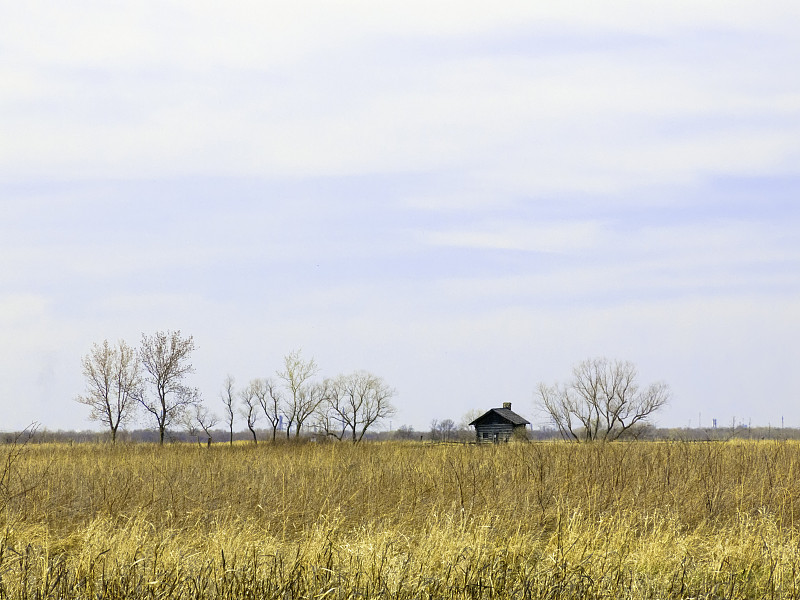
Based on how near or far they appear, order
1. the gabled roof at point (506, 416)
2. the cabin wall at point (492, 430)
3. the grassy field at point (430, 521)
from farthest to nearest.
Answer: the gabled roof at point (506, 416) < the cabin wall at point (492, 430) < the grassy field at point (430, 521)

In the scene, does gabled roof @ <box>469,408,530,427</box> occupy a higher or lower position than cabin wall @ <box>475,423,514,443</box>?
higher

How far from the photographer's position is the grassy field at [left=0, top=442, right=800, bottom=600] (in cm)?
727

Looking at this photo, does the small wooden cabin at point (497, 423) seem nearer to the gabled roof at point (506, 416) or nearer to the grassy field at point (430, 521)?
the gabled roof at point (506, 416)

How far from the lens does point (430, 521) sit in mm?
11578

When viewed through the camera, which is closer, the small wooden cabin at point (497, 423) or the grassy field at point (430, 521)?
the grassy field at point (430, 521)

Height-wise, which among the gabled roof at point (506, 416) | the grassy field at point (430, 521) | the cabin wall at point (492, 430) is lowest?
the cabin wall at point (492, 430)

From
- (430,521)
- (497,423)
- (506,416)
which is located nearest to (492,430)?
(497,423)

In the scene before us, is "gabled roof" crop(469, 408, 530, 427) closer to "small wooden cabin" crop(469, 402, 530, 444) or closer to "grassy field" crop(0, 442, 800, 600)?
"small wooden cabin" crop(469, 402, 530, 444)

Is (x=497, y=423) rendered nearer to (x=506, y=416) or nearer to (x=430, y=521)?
(x=506, y=416)

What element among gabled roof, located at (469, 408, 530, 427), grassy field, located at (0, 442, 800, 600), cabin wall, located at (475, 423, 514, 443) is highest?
grassy field, located at (0, 442, 800, 600)

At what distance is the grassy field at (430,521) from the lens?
7.27 meters

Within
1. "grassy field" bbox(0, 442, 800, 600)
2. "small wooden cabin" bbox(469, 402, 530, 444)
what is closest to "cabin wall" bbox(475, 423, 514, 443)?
"small wooden cabin" bbox(469, 402, 530, 444)

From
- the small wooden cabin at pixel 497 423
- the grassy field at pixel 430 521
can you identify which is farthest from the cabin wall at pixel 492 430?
the grassy field at pixel 430 521

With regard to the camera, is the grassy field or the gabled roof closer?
the grassy field
